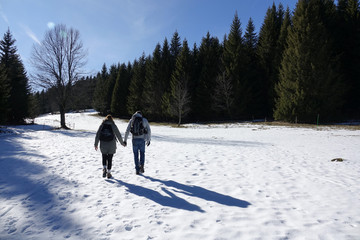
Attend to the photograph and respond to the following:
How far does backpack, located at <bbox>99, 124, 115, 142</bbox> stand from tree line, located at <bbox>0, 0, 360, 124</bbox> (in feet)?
68.4

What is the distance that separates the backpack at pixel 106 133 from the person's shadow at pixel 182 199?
1425 millimetres

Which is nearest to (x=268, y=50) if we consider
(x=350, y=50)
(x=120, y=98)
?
(x=350, y=50)

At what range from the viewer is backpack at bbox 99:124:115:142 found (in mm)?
5422

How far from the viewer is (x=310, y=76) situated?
23.4 metres

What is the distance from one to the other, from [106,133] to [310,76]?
27.6 meters

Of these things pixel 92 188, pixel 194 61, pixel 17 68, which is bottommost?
pixel 92 188

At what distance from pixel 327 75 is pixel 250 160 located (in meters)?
24.3

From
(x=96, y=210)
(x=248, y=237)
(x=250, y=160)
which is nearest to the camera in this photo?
(x=248, y=237)

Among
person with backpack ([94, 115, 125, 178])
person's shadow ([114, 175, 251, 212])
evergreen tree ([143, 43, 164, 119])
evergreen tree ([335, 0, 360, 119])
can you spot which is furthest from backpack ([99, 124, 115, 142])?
evergreen tree ([143, 43, 164, 119])

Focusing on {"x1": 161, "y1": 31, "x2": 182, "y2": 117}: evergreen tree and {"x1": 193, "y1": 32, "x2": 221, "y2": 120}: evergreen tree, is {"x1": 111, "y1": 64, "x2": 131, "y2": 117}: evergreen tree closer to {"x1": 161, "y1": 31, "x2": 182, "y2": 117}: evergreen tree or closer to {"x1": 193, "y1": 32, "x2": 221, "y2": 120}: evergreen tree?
{"x1": 161, "y1": 31, "x2": 182, "y2": 117}: evergreen tree

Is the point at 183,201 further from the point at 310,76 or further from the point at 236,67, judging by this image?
the point at 236,67

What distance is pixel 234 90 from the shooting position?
1292 inches

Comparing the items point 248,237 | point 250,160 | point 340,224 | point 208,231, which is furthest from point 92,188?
point 250,160

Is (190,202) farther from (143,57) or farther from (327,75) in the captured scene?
(143,57)
